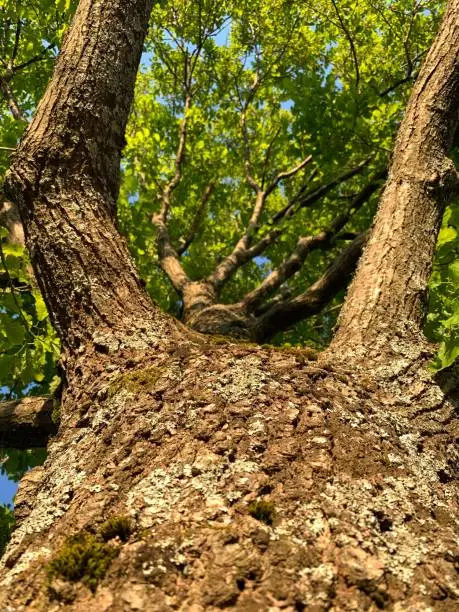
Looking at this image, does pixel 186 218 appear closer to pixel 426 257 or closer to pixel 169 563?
pixel 426 257

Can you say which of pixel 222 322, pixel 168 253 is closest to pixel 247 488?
pixel 222 322

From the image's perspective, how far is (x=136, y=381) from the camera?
2203 mm

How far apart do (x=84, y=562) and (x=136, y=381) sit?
0.88 m

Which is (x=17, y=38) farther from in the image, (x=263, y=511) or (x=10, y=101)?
(x=263, y=511)

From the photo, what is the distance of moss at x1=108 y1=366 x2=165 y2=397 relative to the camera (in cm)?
217

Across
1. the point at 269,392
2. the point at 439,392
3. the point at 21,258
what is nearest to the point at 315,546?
the point at 269,392

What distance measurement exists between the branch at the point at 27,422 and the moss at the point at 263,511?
2123 millimetres

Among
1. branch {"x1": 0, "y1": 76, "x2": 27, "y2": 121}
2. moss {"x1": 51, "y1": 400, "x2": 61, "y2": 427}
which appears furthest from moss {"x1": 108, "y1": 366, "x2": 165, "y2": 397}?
branch {"x1": 0, "y1": 76, "x2": 27, "y2": 121}

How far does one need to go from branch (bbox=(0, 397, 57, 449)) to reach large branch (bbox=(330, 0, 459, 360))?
6.24ft

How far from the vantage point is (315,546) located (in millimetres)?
1414

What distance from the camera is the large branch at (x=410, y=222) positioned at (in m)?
2.70

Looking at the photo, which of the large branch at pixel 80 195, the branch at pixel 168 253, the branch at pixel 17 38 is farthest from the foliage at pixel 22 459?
the branch at pixel 17 38

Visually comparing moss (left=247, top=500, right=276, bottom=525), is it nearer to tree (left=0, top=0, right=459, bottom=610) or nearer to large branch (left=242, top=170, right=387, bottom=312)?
tree (left=0, top=0, right=459, bottom=610)

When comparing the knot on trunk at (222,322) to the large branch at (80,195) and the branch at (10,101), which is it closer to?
the large branch at (80,195)
